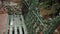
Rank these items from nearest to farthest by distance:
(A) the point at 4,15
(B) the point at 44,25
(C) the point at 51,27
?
(C) the point at 51,27, (B) the point at 44,25, (A) the point at 4,15

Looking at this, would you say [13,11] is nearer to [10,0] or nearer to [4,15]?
[4,15]

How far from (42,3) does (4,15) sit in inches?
35.0

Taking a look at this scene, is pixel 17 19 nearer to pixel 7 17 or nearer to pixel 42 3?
pixel 7 17

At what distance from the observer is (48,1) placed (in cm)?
325

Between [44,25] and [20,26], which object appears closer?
[44,25]

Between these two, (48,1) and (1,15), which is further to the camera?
(48,1)

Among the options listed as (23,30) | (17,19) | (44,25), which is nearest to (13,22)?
(17,19)

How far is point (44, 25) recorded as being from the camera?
1577mm

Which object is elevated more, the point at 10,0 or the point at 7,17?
the point at 10,0

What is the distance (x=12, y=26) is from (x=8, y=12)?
1.59 feet

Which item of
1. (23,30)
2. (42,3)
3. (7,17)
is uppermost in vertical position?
(42,3)

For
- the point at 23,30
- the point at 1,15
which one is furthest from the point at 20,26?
the point at 1,15

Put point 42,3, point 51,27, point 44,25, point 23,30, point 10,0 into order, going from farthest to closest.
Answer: point 10,0
point 42,3
point 23,30
point 44,25
point 51,27

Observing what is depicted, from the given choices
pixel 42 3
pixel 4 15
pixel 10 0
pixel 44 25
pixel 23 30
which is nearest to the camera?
pixel 44 25
